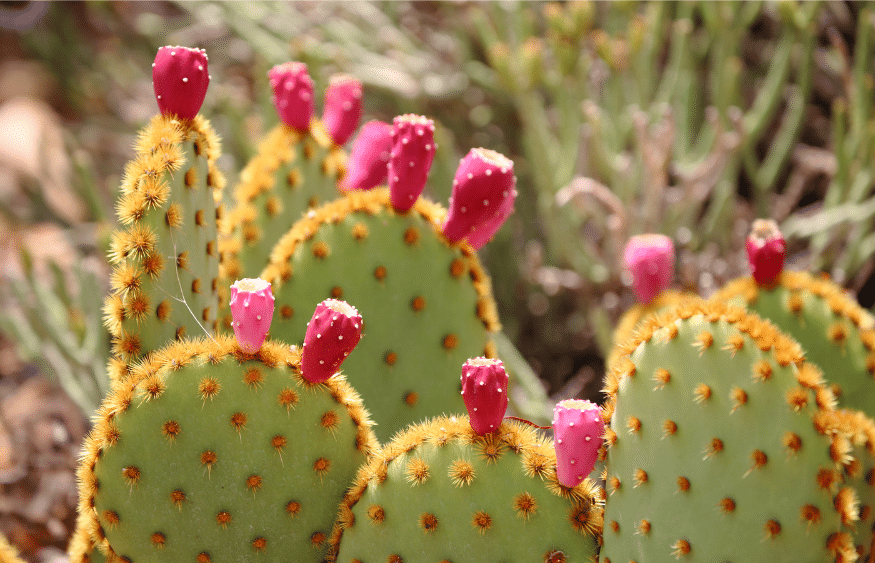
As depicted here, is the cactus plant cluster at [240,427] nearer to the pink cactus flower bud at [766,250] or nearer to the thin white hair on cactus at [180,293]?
the thin white hair on cactus at [180,293]

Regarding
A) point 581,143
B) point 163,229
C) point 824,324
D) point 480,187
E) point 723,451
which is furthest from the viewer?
point 581,143

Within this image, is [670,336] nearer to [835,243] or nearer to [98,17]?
[835,243]

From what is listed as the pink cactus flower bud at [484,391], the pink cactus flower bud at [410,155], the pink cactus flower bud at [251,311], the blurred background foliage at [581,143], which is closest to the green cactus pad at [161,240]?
the pink cactus flower bud at [251,311]

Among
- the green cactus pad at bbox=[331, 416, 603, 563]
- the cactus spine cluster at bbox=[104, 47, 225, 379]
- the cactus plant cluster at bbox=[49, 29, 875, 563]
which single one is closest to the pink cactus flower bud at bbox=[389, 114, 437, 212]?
the cactus plant cluster at bbox=[49, 29, 875, 563]

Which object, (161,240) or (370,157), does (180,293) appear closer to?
(161,240)

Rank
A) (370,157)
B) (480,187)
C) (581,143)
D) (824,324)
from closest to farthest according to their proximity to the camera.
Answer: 1. (480,187)
2. (824,324)
3. (370,157)
4. (581,143)

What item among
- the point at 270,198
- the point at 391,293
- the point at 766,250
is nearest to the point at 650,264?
the point at 766,250

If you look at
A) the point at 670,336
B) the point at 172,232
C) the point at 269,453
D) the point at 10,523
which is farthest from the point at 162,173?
the point at 10,523
